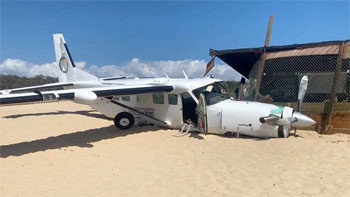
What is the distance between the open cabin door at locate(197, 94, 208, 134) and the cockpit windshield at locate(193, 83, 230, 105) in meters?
0.46

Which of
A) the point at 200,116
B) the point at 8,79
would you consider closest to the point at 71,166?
the point at 200,116

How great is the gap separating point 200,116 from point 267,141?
6.98 ft

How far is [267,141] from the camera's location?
8180mm

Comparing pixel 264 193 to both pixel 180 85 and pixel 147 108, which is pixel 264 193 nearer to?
pixel 180 85

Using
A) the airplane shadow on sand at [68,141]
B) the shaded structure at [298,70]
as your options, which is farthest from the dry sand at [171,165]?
the shaded structure at [298,70]

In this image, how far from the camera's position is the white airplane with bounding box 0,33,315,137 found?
7.89 meters

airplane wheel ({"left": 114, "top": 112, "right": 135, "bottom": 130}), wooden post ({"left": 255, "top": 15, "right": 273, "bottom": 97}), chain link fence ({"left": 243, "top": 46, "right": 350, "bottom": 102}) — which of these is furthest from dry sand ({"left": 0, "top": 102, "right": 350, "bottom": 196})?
chain link fence ({"left": 243, "top": 46, "right": 350, "bottom": 102})

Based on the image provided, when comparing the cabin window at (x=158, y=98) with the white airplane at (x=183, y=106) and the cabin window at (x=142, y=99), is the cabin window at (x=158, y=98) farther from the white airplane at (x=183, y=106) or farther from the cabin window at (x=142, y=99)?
the cabin window at (x=142, y=99)

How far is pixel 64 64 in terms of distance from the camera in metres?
15.7

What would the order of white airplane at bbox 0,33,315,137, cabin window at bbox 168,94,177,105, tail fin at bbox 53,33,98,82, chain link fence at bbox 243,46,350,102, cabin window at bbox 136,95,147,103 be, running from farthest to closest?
1. tail fin at bbox 53,33,98,82
2. chain link fence at bbox 243,46,350,102
3. cabin window at bbox 136,95,147,103
4. cabin window at bbox 168,94,177,105
5. white airplane at bbox 0,33,315,137

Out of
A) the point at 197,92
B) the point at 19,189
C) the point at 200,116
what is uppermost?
the point at 197,92

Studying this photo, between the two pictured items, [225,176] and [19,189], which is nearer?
[19,189]

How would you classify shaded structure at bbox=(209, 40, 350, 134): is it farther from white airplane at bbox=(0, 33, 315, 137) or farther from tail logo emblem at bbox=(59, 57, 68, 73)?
tail logo emblem at bbox=(59, 57, 68, 73)

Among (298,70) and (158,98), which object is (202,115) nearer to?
(158,98)
